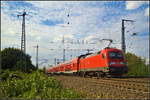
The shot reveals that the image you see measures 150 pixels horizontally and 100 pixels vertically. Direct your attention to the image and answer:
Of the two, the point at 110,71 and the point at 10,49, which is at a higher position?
the point at 10,49

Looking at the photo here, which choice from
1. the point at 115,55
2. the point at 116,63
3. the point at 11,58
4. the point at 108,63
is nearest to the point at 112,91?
the point at 108,63

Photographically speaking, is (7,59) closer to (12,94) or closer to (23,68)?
(23,68)

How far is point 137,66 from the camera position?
3362 centimetres

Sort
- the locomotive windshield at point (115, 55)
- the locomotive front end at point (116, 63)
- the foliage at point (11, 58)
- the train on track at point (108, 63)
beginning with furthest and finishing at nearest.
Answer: the foliage at point (11, 58) < the locomotive windshield at point (115, 55) < the train on track at point (108, 63) < the locomotive front end at point (116, 63)

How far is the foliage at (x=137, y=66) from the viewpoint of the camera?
1282 inches

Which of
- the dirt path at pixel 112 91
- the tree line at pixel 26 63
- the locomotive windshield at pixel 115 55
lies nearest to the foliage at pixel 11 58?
the tree line at pixel 26 63

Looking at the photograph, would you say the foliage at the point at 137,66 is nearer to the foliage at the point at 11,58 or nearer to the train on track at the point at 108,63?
the train on track at the point at 108,63

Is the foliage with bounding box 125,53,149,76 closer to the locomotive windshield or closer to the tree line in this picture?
the tree line

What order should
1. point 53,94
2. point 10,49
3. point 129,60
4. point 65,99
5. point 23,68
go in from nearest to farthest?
1. point 65,99
2. point 53,94
3. point 23,68
4. point 129,60
5. point 10,49

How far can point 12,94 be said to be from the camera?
9656 mm

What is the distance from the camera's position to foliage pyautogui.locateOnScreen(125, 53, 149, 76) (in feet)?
107

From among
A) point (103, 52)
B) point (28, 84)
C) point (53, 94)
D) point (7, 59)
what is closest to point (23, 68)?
point (7, 59)

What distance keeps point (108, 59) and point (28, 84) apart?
12610 millimetres

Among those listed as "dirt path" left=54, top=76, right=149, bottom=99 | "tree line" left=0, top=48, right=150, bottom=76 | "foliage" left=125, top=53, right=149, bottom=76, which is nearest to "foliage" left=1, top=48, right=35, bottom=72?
"tree line" left=0, top=48, right=150, bottom=76
